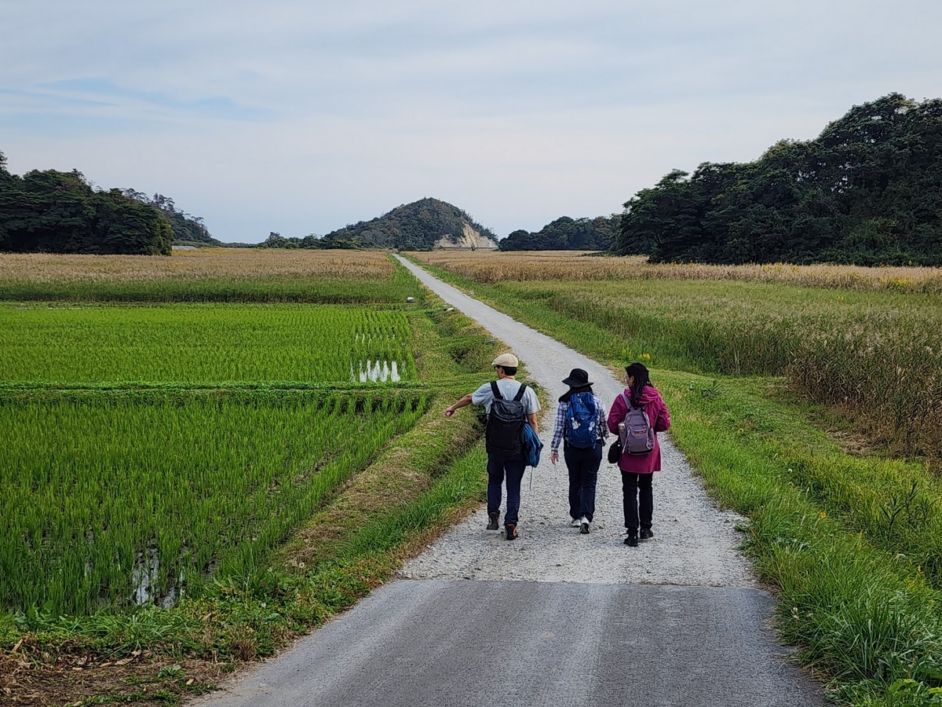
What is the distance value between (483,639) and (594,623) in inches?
31.6

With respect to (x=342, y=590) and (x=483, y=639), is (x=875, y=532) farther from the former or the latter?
(x=342, y=590)

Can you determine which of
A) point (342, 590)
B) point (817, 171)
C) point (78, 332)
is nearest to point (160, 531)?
point (342, 590)

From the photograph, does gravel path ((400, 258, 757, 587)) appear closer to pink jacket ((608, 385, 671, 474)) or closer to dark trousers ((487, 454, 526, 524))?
dark trousers ((487, 454, 526, 524))

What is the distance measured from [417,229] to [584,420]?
175m

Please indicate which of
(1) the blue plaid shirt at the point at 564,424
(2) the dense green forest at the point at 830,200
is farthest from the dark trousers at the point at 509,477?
(2) the dense green forest at the point at 830,200

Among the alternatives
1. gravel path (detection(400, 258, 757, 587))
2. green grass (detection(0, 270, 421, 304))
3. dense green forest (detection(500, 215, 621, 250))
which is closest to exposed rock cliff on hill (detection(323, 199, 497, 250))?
dense green forest (detection(500, 215, 621, 250))

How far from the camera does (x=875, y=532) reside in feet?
24.5

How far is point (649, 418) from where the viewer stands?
6.71 meters

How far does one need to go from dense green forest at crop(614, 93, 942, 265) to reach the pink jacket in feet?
171

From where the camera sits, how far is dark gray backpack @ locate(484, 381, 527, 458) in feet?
22.4

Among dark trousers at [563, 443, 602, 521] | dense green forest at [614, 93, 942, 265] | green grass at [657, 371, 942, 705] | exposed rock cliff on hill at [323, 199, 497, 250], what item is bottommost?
green grass at [657, 371, 942, 705]

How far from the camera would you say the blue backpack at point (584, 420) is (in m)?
6.99

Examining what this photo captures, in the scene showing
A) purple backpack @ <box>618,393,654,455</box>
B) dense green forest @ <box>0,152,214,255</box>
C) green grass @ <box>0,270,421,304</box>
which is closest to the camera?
purple backpack @ <box>618,393,654,455</box>

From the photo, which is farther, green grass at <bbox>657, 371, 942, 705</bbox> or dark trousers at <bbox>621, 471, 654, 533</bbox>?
dark trousers at <bbox>621, 471, 654, 533</bbox>
